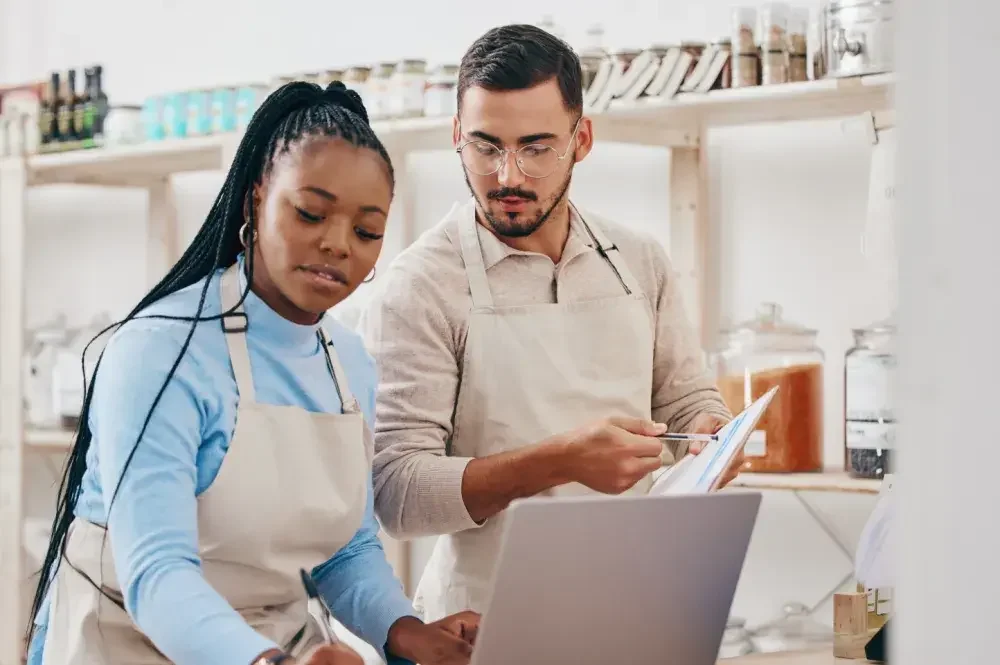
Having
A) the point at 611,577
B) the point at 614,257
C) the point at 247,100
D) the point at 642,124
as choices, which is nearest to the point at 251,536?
the point at 611,577

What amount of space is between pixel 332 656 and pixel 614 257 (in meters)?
0.90

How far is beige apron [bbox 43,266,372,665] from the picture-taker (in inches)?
50.1

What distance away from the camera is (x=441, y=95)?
272 cm

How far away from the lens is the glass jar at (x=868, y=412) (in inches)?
91.5

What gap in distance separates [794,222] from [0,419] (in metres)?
2.11

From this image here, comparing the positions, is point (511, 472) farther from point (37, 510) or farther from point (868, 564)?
point (37, 510)

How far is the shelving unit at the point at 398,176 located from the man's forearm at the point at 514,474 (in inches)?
30.6

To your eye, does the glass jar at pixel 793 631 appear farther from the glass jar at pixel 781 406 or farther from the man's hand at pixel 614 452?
the man's hand at pixel 614 452

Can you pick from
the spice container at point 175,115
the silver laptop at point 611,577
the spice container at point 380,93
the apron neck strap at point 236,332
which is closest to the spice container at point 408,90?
the spice container at point 380,93

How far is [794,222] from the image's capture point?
8.90ft

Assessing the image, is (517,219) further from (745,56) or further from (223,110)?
(223,110)

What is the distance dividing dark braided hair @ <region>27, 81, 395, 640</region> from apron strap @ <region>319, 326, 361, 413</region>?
13 centimetres

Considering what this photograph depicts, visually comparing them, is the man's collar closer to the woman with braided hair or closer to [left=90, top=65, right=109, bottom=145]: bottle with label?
the woman with braided hair

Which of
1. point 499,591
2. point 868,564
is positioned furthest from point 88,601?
point 868,564
